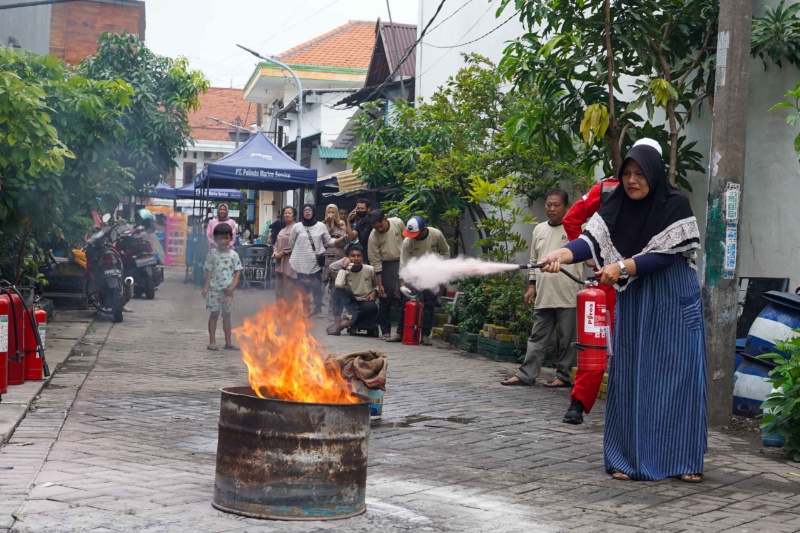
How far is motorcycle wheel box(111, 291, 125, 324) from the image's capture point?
1594 cm

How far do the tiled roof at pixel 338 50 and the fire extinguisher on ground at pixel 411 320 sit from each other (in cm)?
3336

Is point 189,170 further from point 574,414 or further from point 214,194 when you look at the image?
point 574,414

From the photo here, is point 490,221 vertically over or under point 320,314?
over

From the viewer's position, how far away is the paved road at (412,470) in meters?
4.98

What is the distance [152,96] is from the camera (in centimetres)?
2089

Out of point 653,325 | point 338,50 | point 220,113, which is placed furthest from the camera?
point 220,113

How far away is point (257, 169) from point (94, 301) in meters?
6.84

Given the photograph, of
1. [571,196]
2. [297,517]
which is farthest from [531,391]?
[297,517]

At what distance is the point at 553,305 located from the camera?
399 inches

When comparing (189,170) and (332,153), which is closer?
(332,153)

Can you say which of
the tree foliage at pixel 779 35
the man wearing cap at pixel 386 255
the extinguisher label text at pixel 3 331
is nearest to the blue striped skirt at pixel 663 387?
the tree foliage at pixel 779 35

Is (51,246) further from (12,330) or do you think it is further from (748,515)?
(748,515)

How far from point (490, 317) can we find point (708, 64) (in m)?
5.15

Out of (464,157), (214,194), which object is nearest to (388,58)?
(214,194)
